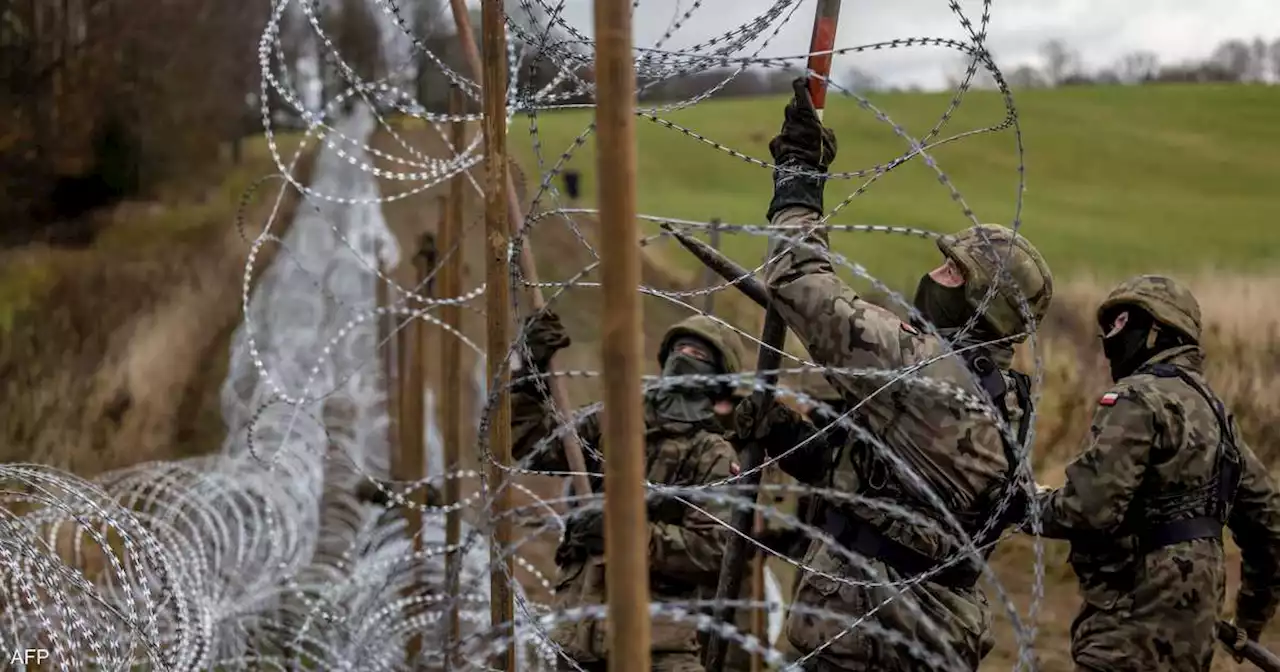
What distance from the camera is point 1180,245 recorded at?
710 inches

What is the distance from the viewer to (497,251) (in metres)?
3.04

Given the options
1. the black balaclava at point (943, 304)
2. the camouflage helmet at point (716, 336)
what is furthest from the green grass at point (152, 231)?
the black balaclava at point (943, 304)

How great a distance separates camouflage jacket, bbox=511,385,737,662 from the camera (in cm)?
395

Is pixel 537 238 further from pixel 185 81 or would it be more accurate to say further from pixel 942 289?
pixel 942 289

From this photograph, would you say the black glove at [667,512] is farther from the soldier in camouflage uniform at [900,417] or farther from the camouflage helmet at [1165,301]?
the camouflage helmet at [1165,301]

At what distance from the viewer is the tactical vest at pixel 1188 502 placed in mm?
3865

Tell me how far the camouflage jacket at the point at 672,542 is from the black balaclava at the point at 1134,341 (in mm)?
1360

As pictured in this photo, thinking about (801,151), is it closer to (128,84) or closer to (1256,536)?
(1256,536)

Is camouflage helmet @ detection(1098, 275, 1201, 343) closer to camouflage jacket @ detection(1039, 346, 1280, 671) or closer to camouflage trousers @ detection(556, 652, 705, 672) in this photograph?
camouflage jacket @ detection(1039, 346, 1280, 671)

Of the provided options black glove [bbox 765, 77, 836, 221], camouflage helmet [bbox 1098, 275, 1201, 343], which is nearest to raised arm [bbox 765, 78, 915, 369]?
black glove [bbox 765, 77, 836, 221]

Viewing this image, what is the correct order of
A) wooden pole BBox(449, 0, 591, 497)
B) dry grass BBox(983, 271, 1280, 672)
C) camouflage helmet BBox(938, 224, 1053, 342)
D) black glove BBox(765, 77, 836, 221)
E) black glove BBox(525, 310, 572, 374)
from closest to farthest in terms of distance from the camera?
black glove BBox(765, 77, 836, 221), camouflage helmet BBox(938, 224, 1053, 342), wooden pole BBox(449, 0, 591, 497), black glove BBox(525, 310, 572, 374), dry grass BBox(983, 271, 1280, 672)

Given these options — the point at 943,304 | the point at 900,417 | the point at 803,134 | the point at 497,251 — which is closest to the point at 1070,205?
the point at 943,304

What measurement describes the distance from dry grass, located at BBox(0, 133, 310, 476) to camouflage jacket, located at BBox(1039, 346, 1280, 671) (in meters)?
3.67

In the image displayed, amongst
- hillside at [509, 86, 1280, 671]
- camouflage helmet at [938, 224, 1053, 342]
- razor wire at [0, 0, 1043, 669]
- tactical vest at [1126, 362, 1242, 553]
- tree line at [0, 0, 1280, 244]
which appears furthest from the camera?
tree line at [0, 0, 1280, 244]
